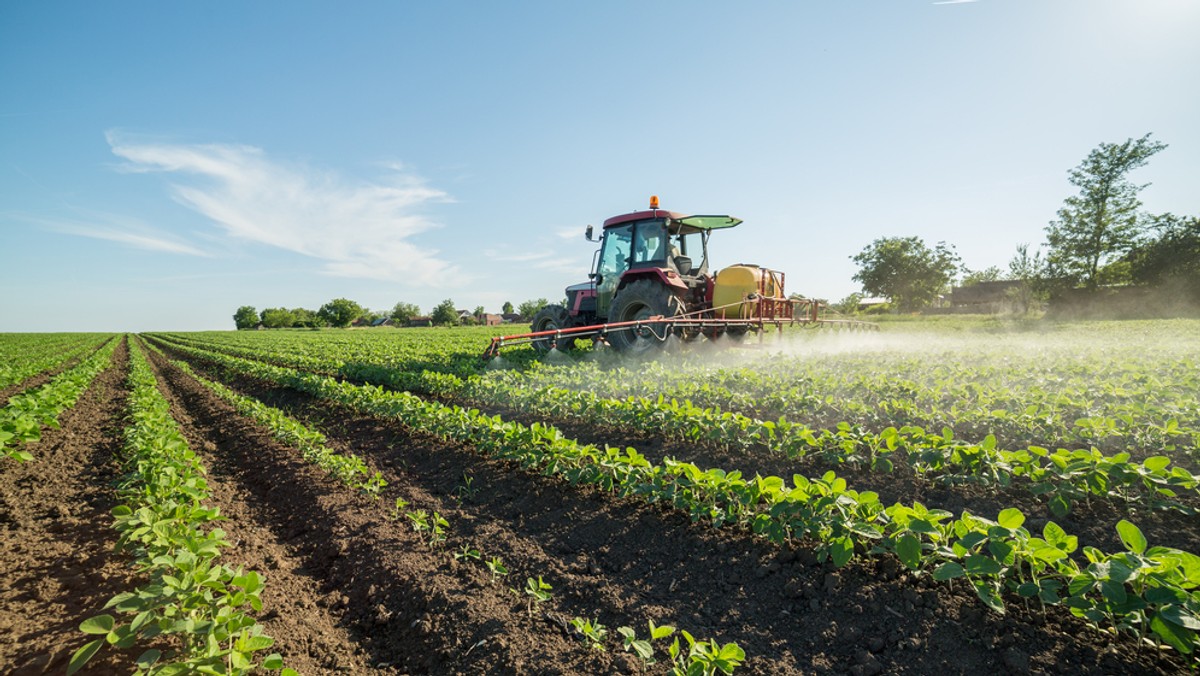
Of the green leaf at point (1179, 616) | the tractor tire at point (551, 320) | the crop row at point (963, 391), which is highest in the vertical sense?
the tractor tire at point (551, 320)

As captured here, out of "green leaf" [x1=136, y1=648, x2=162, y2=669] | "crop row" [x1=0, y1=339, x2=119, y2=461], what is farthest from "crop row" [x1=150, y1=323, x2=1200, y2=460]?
"crop row" [x1=0, y1=339, x2=119, y2=461]

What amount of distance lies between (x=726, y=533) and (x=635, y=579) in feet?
2.33

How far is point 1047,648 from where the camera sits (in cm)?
204

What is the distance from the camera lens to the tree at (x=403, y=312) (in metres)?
93.0

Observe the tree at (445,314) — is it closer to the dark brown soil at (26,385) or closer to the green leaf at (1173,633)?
the dark brown soil at (26,385)

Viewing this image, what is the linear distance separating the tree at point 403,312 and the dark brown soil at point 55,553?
90.9 m

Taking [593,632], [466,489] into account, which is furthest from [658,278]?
[593,632]

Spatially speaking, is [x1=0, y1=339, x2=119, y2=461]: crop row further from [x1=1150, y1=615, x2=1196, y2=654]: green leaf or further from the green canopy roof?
the green canopy roof

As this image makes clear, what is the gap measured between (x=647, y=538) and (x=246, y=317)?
392ft

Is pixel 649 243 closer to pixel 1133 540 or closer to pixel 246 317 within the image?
pixel 1133 540

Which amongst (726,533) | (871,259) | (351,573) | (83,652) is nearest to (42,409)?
(351,573)

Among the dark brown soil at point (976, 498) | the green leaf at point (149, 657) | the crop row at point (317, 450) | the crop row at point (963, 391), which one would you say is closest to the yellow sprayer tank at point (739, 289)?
the crop row at point (963, 391)

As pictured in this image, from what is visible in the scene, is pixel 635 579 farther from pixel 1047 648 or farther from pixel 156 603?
pixel 156 603

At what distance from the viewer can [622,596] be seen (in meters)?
2.63
